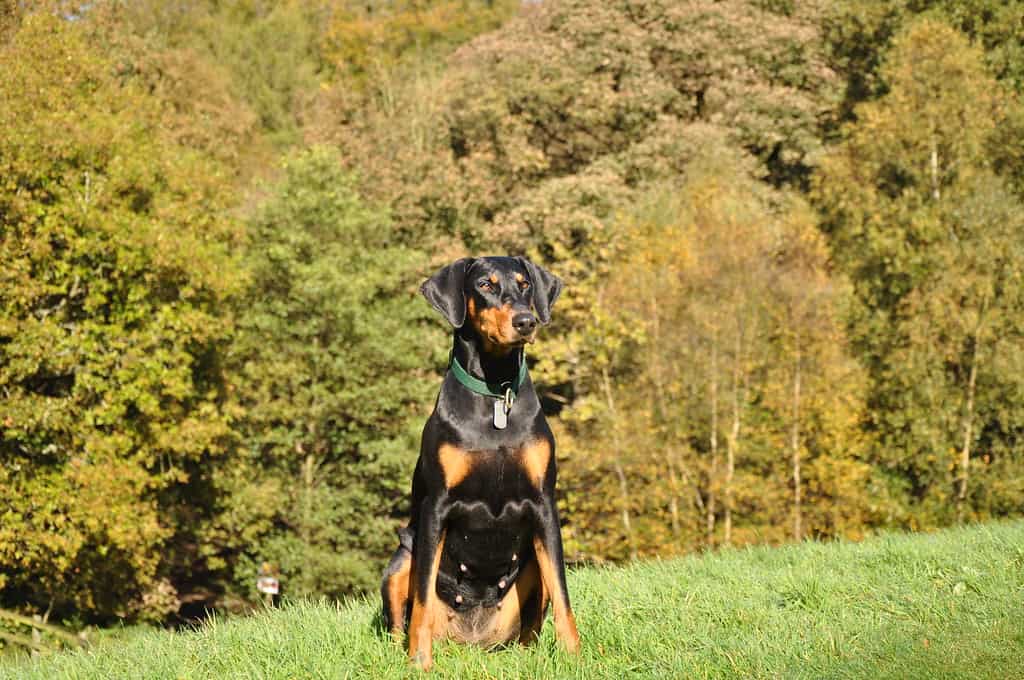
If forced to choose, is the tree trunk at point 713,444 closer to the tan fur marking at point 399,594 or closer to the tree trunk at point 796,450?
the tree trunk at point 796,450

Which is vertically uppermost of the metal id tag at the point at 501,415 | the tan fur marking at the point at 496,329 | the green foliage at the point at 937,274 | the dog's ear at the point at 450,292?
the dog's ear at the point at 450,292

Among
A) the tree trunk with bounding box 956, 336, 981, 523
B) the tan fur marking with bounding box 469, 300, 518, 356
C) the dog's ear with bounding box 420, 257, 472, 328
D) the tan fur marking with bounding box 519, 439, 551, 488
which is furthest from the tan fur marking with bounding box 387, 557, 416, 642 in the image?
the tree trunk with bounding box 956, 336, 981, 523

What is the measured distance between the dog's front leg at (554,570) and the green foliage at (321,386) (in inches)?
710

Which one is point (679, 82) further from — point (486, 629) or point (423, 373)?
point (486, 629)

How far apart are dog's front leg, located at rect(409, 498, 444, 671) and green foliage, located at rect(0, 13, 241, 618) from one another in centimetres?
1404

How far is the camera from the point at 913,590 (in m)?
5.42

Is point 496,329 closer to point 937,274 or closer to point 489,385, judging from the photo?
point 489,385

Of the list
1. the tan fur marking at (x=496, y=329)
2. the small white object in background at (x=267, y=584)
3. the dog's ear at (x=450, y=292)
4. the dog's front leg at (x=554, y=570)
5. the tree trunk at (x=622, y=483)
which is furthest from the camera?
the tree trunk at (x=622, y=483)

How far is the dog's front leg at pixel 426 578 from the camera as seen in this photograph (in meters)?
4.40

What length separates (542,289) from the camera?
5215 mm

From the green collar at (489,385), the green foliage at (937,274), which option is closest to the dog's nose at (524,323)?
the green collar at (489,385)

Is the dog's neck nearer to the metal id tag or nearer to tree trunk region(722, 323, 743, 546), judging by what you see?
the metal id tag

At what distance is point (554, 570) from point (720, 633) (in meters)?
0.96

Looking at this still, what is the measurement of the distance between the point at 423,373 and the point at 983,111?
17052mm
